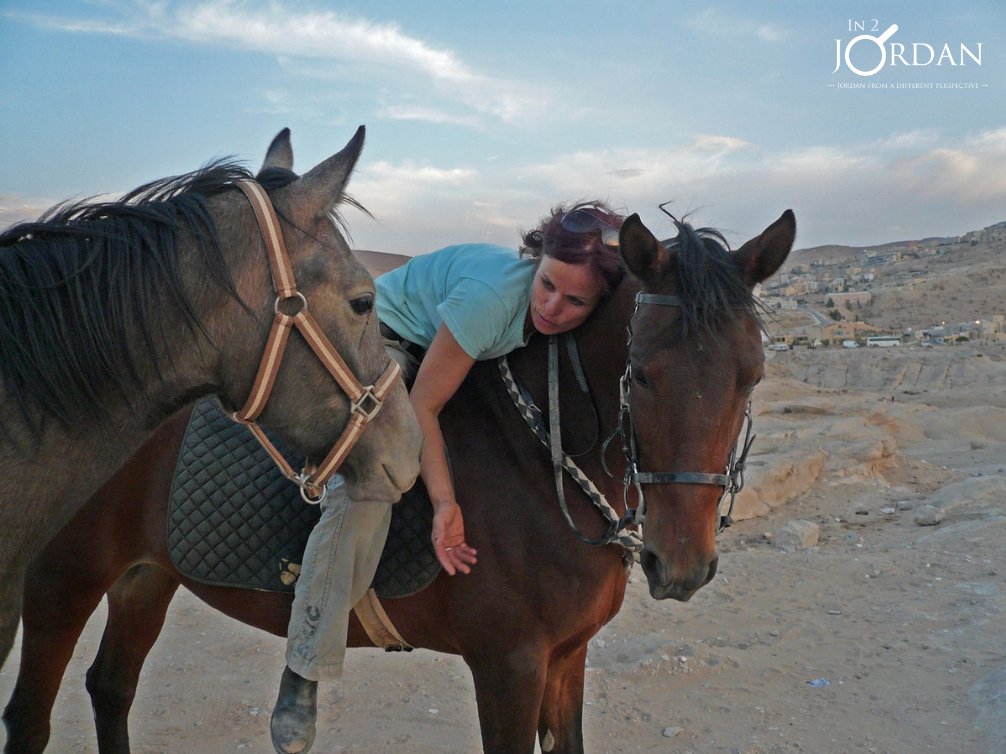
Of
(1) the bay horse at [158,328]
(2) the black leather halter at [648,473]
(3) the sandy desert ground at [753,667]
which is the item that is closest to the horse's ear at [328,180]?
(1) the bay horse at [158,328]

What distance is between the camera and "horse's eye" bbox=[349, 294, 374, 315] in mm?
1862

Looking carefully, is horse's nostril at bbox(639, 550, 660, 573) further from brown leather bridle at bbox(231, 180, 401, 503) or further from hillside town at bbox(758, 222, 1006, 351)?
hillside town at bbox(758, 222, 1006, 351)

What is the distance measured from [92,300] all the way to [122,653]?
254cm

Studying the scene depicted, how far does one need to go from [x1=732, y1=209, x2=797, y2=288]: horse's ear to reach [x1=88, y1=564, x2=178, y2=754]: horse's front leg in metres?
2.92

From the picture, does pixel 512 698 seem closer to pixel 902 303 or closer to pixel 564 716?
pixel 564 716

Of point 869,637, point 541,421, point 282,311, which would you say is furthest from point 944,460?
point 282,311

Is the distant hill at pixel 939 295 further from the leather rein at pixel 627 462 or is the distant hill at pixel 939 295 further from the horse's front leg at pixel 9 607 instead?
the horse's front leg at pixel 9 607

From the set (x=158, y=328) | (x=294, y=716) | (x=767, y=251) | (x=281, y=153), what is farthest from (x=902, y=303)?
(x=158, y=328)

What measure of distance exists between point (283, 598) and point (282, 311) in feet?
4.75

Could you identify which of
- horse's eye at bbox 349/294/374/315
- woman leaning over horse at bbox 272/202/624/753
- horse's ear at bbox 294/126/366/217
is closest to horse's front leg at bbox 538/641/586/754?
woman leaning over horse at bbox 272/202/624/753

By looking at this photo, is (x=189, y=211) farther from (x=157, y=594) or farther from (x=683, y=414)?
(x=157, y=594)

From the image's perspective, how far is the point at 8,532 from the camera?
1.74 metres

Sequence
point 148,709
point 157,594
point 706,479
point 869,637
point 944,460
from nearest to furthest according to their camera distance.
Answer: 1. point 706,479
2. point 157,594
3. point 148,709
4. point 869,637
5. point 944,460

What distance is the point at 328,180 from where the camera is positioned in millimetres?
1896
